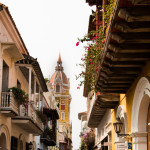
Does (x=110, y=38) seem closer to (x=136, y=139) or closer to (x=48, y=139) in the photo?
(x=136, y=139)

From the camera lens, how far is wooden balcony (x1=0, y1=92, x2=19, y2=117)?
1196cm

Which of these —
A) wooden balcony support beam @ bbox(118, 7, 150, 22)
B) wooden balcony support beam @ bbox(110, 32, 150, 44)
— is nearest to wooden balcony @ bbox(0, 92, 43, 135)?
wooden balcony support beam @ bbox(110, 32, 150, 44)

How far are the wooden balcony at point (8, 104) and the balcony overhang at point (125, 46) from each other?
14.9 feet

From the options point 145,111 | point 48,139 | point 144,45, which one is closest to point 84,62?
point 145,111

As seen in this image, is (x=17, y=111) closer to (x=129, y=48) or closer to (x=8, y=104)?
(x=8, y=104)

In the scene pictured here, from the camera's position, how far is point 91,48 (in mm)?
9070

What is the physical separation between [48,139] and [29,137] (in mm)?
6351

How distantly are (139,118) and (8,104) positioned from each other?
6050 millimetres

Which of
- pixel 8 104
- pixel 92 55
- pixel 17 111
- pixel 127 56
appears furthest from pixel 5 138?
pixel 127 56

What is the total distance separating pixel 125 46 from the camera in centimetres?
610

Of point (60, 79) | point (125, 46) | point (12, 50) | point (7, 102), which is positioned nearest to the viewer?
point (125, 46)

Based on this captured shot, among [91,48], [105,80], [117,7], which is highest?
[91,48]

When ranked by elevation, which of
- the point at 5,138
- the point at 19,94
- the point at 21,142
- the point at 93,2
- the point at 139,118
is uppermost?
the point at 93,2

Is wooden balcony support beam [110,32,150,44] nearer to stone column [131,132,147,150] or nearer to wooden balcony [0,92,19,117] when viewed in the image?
stone column [131,132,147,150]
